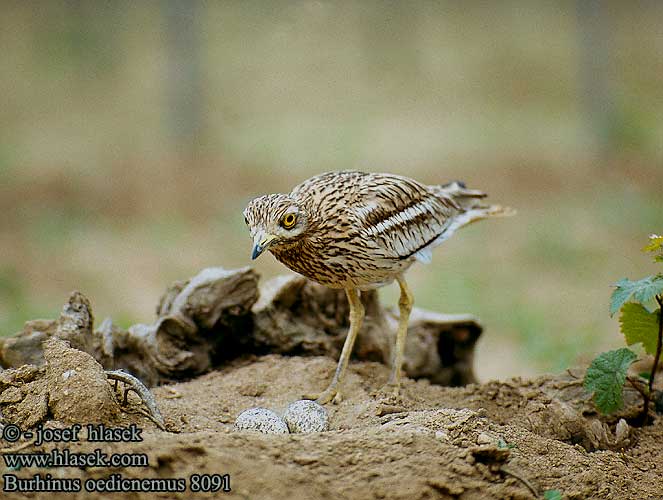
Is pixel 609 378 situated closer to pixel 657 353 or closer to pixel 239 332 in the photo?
pixel 657 353

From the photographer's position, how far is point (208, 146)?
14.0 m

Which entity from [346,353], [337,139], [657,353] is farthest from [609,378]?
[337,139]

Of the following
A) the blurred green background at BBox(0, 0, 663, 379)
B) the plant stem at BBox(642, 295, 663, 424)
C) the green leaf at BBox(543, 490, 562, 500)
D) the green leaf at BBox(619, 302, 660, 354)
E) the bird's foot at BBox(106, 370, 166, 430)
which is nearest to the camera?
the green leaf at BBox(543, 490, 562, 500)

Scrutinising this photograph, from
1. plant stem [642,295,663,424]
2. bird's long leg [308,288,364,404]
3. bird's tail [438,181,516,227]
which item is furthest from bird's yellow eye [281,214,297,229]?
plant stem [642,295,663,424]

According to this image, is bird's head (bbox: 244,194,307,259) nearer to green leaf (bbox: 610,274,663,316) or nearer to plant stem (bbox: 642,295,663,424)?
green leaf (bbox: 610,274,663,316)

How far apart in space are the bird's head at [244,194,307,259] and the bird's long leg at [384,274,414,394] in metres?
0.90

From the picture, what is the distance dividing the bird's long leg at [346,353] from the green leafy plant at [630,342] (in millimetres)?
1278

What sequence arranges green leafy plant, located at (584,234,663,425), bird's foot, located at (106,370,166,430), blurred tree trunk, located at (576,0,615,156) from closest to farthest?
bird's foot, located at (106,370,166,430) → green leafy plant, located at (584,234,663,425) → blurred tree trunk, located at (576,0,615,156)

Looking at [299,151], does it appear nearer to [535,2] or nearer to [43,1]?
[43,1]

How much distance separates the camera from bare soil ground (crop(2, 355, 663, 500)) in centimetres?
309

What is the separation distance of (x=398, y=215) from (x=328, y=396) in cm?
109

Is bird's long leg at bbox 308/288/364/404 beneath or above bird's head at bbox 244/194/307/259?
beneath

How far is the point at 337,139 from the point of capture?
59.2 feet

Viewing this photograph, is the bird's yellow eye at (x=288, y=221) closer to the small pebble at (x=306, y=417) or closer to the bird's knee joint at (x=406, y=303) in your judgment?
the small pebble at (x=306, y=417)
